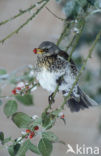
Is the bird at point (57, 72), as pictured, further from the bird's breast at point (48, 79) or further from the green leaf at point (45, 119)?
the green leaf at point (45, 119)

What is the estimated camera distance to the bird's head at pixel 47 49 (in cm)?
100

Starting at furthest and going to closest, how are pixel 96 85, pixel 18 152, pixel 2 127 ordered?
pixel 2 127 → pixel 96 85 → pixel 18 152

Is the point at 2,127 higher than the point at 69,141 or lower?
higher

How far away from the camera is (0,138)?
0.74 metres

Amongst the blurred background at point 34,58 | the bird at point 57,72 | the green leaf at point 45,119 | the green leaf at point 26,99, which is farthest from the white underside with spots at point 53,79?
the blurred background at point 34,58

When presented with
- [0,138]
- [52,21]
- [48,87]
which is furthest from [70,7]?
[52,21]

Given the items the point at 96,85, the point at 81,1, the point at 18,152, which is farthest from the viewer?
the point at 96,85

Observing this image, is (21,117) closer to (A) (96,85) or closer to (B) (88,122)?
(A) (96,85)

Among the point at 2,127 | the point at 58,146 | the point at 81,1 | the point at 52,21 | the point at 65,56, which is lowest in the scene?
the point at 58,146

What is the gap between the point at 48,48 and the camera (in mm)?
1032

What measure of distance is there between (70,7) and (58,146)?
55.3 inches

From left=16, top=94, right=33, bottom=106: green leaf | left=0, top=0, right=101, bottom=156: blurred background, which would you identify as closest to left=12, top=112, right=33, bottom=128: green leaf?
left=16, top=94, right=33, bottom=106: green leaf

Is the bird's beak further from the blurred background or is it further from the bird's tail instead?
the blurred background

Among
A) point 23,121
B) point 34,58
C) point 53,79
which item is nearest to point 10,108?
point 23,121
